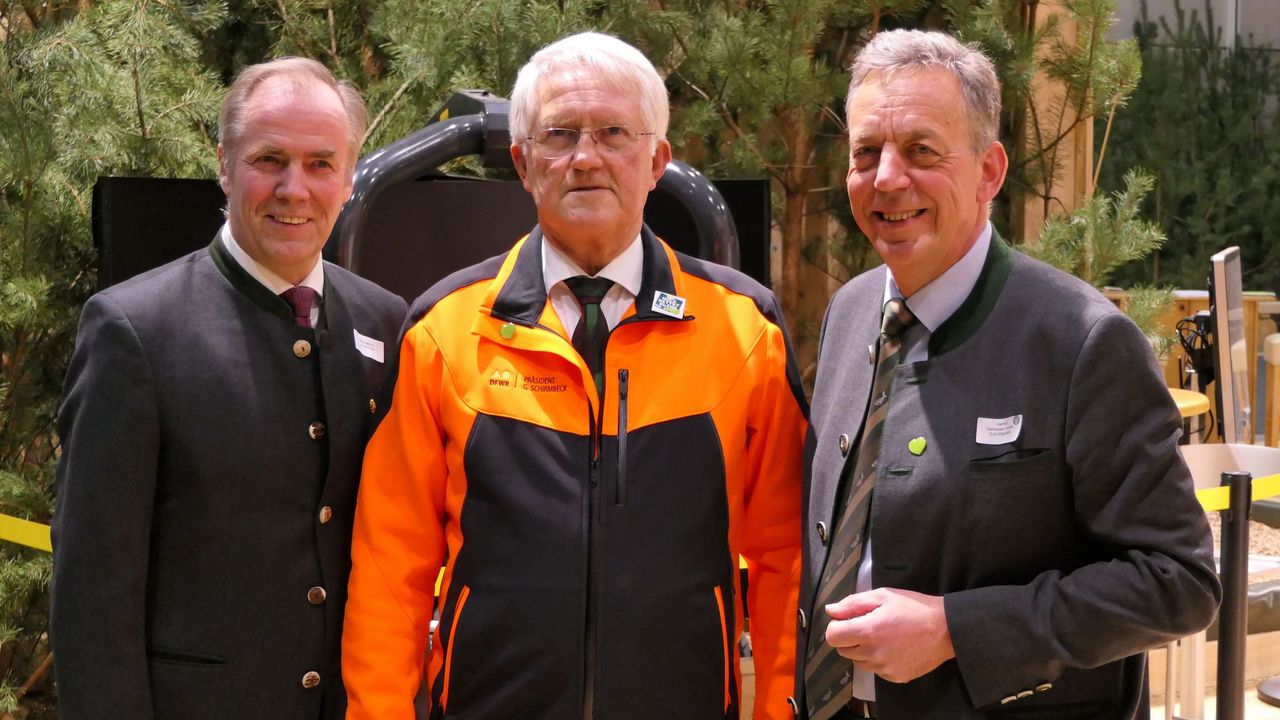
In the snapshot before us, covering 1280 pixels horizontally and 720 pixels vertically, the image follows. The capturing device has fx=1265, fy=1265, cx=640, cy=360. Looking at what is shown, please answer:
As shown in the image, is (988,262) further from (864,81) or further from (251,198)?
(251,198)

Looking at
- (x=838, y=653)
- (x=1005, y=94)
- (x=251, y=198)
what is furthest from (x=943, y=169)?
(x=1005, y=94)

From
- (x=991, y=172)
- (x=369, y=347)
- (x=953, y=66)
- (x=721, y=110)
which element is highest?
(x=721, y=110)

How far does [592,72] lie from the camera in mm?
1782

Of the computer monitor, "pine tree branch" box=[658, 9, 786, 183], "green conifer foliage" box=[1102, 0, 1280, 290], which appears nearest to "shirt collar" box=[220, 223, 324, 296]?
"pine tree branch" box=[658, 9, 786, 183]

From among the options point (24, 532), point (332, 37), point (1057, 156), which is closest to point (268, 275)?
point (24, 532)

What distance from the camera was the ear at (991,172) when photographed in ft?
5.46

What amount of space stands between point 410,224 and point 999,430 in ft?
6.55

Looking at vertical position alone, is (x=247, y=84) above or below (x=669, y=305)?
Answer: above

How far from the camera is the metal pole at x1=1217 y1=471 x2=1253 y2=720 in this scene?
2.70 meters

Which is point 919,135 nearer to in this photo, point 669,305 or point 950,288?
point 950,288

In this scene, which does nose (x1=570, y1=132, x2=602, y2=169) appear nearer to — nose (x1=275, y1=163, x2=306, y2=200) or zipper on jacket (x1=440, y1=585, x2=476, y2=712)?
nose (x1=275, y1=163, x2=306, y2=200)

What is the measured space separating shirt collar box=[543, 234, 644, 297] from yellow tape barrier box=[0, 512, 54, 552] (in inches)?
47.5

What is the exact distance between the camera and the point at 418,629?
6.12ft

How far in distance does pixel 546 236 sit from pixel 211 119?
168cm
